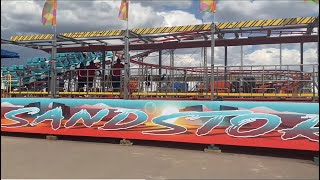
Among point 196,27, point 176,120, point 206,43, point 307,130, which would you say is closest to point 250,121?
point 307,130

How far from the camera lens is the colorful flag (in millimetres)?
9570

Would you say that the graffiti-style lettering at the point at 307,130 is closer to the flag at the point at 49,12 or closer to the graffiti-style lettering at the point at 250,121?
the graffiti-style lettering at the point at 250,121

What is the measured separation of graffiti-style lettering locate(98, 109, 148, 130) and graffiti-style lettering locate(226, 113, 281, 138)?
2580 millimetres

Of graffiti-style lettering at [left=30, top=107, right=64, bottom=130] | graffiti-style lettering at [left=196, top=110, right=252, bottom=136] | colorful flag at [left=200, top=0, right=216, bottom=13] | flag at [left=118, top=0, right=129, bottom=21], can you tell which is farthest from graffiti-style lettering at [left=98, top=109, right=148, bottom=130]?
colorful flag at [left=200, top=0, right=216, bottom=13]

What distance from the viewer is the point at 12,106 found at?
12500 mm

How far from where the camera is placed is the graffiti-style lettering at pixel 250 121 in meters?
9.32

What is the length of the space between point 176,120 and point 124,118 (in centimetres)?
167

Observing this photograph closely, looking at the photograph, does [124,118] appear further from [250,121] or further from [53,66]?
[250,121]

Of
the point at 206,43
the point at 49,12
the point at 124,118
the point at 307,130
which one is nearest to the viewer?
the point at 307,130

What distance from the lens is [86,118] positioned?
37.2 feet

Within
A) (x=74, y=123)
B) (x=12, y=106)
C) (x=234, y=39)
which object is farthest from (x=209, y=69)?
(x=12, y=106)

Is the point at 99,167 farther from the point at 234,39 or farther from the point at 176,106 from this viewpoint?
the point at 234,39

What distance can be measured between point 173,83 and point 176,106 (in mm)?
1710

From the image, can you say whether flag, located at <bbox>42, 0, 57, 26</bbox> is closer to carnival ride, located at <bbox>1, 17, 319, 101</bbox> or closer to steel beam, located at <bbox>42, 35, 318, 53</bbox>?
carnival ride, located at <bbox>1, 17, 319, 101</bbox>
